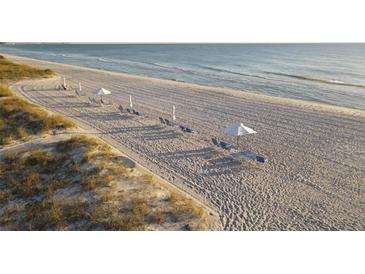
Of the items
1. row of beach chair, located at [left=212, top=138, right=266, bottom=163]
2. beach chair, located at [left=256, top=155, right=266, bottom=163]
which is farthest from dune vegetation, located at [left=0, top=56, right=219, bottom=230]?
beach chair, located at [left=256, top=155, right=266, bottom=163]

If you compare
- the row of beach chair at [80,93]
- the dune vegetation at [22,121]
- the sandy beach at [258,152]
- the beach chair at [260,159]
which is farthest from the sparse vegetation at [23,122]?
the beach chair at [260,159]

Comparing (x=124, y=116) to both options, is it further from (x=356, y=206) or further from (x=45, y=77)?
(x=45, y=77)

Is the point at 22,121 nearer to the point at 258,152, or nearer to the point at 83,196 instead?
the point at 83,196

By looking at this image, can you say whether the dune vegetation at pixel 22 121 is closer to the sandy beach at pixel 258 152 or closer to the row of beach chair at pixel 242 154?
the sandy beach at pixel 258 152

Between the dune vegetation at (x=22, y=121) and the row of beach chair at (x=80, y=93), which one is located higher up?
the dune vegetation at (x=22, y=121)

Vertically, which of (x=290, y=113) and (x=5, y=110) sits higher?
(x=5, y=110)
